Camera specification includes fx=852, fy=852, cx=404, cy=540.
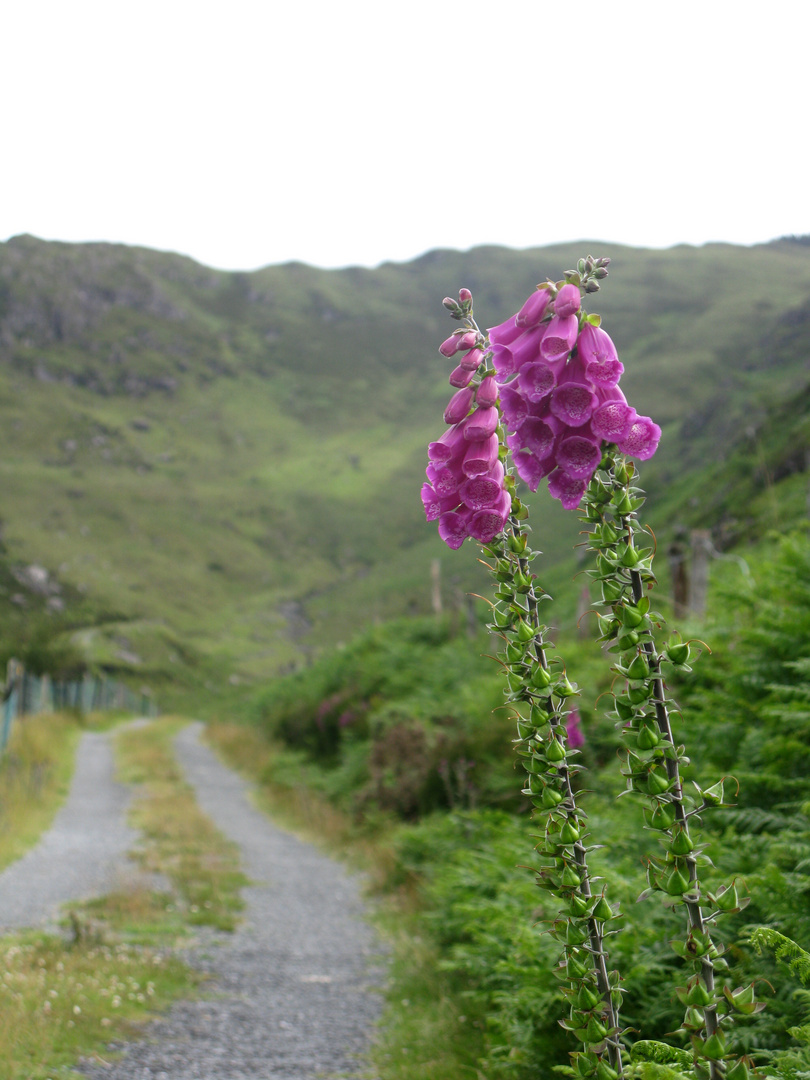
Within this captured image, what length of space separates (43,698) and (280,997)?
28503 millimetres

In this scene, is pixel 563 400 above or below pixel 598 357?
below

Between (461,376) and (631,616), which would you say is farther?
(461,376)

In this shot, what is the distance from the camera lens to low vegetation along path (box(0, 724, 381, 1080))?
4941 millimetres

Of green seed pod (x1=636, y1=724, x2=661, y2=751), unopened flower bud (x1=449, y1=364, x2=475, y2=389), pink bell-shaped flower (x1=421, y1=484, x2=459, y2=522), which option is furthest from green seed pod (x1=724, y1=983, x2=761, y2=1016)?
unopened flower bud (x1=449, y1=364, x2=475, y2=389)

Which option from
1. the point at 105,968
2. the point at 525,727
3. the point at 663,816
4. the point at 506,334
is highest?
the point at 506,334

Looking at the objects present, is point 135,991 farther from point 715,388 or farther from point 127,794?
point 715,388

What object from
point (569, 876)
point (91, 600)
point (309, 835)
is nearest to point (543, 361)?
point (569, 876)

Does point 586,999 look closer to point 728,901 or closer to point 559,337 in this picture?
point 728,901

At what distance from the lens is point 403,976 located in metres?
6.80

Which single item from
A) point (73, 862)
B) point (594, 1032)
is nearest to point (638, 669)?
point (594, 1032)

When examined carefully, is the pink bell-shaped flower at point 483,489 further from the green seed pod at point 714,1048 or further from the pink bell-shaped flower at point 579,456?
the green seed pod at point 714,1048

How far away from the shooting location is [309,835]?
14.3 m

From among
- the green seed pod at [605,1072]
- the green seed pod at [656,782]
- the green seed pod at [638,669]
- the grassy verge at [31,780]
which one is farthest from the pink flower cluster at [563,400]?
the grassy verge at [31,780]

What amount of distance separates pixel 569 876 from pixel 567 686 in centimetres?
45
